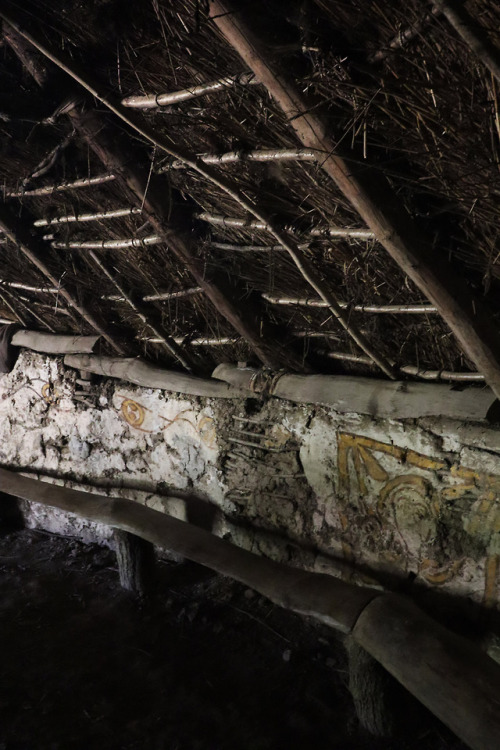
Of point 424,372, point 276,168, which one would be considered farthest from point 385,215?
point 424,372

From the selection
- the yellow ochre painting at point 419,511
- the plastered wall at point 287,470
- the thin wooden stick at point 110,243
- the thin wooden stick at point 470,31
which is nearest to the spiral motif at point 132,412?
the plastered wall at point 287,470

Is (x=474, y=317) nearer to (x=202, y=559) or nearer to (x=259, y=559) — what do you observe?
(x=259, y=559)

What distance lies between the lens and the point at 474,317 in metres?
1.94

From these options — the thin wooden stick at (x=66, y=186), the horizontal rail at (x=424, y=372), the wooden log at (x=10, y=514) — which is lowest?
the wooden log at (x=10, y=514)

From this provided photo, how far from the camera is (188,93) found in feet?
6.06

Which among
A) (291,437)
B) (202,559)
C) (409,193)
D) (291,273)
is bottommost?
(202,559)

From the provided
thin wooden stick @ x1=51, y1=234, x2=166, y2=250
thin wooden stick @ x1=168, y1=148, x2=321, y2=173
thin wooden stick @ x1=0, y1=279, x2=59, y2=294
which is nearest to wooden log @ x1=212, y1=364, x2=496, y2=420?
thin wooden stick @ x1=51, y1=234, x2=166, y2=250

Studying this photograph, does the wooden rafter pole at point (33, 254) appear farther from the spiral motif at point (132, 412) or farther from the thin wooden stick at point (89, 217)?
the spiral motif at point (132, 412)

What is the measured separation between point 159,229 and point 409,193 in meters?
1.19

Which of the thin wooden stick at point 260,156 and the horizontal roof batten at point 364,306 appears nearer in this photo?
the thin wooden stick at point 260,156

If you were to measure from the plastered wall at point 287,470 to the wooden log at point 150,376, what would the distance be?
0.38ft

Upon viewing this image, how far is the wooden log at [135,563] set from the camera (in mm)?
3607

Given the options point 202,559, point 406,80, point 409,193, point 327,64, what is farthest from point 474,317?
point 202,559

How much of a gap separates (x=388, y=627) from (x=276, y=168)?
179 centimetres
